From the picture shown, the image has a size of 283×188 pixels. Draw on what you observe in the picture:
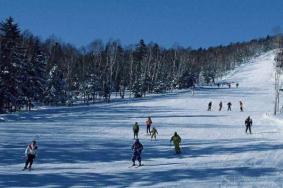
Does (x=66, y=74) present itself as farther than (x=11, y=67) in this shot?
Yes

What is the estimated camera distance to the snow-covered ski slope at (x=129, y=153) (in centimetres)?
2370

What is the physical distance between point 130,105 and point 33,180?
47928mm

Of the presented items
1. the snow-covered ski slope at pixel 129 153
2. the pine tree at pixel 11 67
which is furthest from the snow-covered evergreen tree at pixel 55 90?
the snow-covered ski slope at pixel 129 153

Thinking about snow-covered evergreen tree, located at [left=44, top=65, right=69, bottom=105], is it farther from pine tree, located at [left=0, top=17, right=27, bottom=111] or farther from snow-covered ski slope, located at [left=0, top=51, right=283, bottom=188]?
snow-covered ski slope, located at [left=0, top=51, right=283, bottom=188]

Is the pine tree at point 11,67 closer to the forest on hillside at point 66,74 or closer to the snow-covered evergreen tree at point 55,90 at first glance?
the forest on hillside at point 66,74

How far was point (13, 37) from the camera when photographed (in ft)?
193

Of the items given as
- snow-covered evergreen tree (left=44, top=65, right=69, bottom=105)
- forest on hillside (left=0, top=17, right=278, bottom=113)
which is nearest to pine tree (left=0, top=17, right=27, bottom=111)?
forest on hillside (left=0, top=17, right=278, bottom=113)

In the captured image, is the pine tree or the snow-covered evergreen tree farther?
the snow-covered evergreen tree

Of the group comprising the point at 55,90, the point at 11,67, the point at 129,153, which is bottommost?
the point at 129,153

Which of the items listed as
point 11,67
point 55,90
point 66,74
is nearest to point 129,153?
point 11,67

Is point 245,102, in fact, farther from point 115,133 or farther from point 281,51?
point 115,133

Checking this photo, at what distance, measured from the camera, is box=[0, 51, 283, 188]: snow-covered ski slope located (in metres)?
23.7

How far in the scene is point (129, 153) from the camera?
3109cm

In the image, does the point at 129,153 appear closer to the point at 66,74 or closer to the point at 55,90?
the point at 55,90
